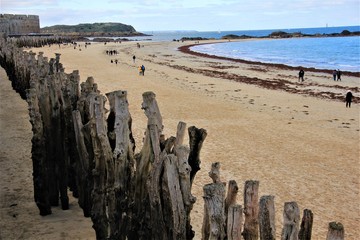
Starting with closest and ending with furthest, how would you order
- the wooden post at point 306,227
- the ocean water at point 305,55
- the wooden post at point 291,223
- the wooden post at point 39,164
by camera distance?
1. the wooden post at point 291,223
2. the wooden post at point 306,227
3. the wooden post at point 39,164
4. the ocean water at point 305,55

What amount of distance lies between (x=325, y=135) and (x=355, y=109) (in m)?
6.93

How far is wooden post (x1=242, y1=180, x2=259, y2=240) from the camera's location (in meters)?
4.23

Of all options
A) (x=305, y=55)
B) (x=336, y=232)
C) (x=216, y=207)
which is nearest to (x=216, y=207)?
(x=216, y=207)

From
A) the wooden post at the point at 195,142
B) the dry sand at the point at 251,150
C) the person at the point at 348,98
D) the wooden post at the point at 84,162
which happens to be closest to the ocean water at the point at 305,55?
the person at the point at 348,98

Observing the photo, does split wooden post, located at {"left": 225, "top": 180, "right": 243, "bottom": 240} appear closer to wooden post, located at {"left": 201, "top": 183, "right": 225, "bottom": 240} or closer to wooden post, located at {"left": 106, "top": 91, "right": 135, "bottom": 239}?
wooden post, located at {"left": 201, "top": 183, "right": 225, "bottom": 240}

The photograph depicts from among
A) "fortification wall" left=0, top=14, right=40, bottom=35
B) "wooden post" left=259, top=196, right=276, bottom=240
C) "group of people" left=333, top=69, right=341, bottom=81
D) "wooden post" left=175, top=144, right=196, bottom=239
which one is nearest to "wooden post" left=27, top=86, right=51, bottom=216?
"wooden post" left=175, top=144, right=196, bottom=239

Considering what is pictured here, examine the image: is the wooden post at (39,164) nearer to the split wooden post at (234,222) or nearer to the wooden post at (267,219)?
the split wooden post at (234,222)

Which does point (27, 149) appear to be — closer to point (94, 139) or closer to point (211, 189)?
point (94, 139)

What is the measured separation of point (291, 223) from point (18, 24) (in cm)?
7920

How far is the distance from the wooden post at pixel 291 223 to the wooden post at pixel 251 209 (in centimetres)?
51

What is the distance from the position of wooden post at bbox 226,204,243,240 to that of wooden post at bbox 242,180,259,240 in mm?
290

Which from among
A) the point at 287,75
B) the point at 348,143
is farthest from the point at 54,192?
the point at 287,75

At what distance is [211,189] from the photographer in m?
4.05

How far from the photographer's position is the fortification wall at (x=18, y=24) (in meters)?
69.6
